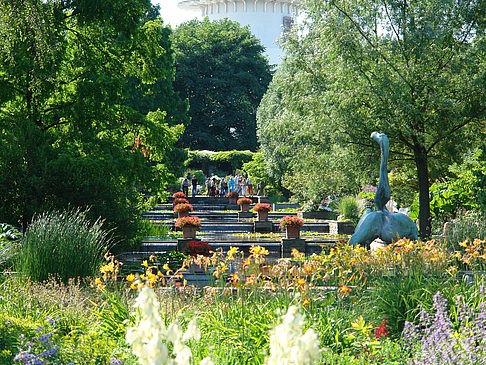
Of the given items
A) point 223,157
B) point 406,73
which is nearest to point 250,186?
point 223,157

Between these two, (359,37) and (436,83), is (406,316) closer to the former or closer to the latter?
(436,83)

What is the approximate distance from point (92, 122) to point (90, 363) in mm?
8953

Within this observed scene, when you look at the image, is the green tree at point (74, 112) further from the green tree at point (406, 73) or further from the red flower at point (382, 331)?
the red flower at point (382, 331)

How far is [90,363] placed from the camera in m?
4.02

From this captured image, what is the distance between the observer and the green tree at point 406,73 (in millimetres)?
12586

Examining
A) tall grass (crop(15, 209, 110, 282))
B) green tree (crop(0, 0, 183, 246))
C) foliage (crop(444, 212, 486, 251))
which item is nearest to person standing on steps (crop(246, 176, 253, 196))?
green tree (crop(0, 0, 183, 246))

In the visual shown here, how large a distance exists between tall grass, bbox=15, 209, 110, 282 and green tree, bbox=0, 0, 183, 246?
269 cm

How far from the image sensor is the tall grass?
7.14 m

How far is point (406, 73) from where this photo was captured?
42.2ft

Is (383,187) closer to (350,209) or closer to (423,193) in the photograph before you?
(423,193)

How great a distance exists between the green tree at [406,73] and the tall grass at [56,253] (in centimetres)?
738

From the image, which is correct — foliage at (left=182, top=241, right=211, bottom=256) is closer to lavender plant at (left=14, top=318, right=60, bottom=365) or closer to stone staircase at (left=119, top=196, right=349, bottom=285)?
stone staircase at (left=119, top=196, right=349, bottom=285)

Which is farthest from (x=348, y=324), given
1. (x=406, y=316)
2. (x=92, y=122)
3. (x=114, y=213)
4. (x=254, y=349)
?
(x=92, y=122)

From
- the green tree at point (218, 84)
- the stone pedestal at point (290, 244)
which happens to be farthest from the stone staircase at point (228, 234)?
the green tree at point (218, 84)
